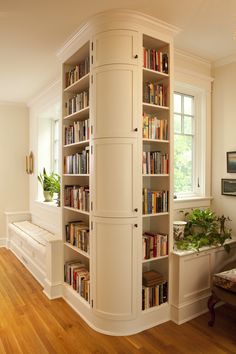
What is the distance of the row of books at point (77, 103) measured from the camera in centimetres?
279

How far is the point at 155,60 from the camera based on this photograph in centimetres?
257

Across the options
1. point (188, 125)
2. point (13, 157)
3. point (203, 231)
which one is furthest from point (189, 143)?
point (13, 157)

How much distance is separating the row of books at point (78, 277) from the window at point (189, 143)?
1.43 meters

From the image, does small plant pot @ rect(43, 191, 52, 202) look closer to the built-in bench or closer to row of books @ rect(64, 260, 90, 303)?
the built-in bench

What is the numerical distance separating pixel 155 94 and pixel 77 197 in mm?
1344

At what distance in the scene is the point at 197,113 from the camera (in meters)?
3.46

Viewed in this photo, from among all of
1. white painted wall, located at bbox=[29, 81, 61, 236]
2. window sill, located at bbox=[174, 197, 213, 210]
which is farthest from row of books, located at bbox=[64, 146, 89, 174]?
white painted wall, located at bbox=[29, 81, 61, 236]

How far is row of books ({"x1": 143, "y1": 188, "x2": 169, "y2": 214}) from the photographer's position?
8.25ft

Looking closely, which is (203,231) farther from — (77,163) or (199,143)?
(77,163)

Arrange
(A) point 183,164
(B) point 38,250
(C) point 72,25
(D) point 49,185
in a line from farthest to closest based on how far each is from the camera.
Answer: (D) point 49,185, (B) point 38,250, (A) point 183,164, (C) point 72,25

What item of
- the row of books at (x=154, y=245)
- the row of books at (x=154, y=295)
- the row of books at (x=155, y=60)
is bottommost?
the row of books at (x=154, y=295)

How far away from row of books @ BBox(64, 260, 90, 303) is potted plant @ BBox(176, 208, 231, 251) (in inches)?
40.0

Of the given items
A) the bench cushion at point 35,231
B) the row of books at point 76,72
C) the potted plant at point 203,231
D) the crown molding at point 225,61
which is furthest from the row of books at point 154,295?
the crown molding at point 225,61

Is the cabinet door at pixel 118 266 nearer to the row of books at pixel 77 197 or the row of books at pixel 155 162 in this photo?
the row of books at pixel 77 197
